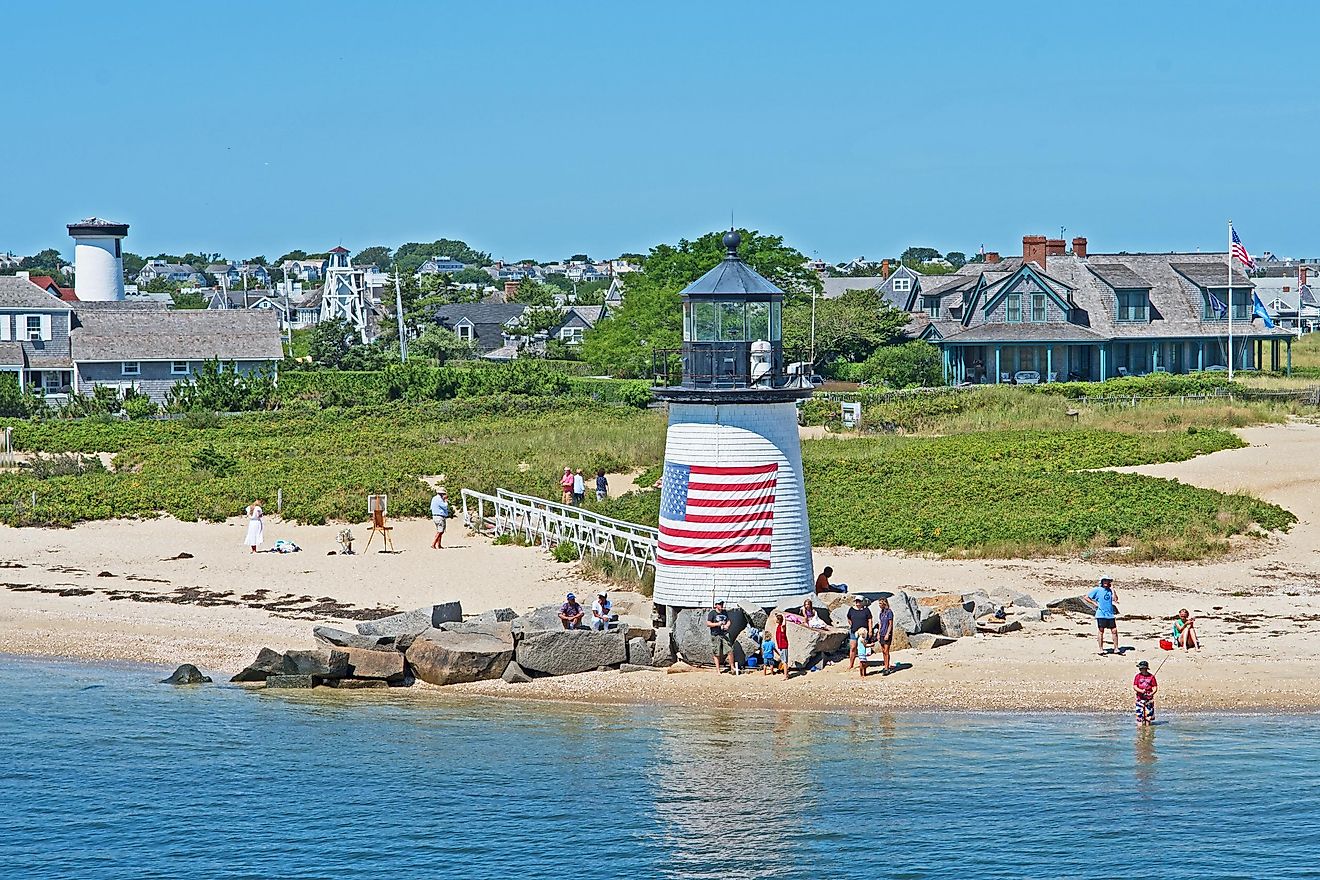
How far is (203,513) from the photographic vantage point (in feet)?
122

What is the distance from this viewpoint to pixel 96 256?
8488 centimetres

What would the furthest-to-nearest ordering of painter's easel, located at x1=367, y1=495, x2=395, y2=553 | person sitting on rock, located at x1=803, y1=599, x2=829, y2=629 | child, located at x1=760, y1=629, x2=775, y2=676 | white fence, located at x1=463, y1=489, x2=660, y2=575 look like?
painter's easel, located at x1=367, y1=495, x2=395, y2=553
white fence, located at x1=463, y1=489, x2=660, y2=575
person sitting on rock, located at x1=803, y1=599, x2=829, y2=629
child, located at x1=760, y1=629, x2=775, y2=676

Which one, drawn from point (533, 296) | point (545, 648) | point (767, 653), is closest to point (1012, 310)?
point (767, 653)

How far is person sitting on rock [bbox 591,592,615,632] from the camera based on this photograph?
2445 centimetres

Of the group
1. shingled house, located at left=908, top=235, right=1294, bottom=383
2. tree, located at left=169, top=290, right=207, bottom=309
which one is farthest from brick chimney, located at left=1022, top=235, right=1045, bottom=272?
tree, located at left=169, top=290, right=207, bottom=309

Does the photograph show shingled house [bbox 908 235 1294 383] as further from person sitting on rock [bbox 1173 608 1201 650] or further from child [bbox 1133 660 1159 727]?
child [bbox 1133 660 1159 727]

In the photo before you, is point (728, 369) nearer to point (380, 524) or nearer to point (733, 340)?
point (733, 340)

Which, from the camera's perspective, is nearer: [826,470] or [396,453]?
[826,470]

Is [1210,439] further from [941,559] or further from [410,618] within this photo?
[410,618]

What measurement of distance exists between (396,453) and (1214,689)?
2719 centimetres

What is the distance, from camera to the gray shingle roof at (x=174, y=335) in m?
65.8

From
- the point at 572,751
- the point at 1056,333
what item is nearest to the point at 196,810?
the point at 572,751

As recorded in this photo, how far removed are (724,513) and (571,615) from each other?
298 centimetres

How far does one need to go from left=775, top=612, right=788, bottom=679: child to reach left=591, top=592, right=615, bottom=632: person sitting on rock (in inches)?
105
